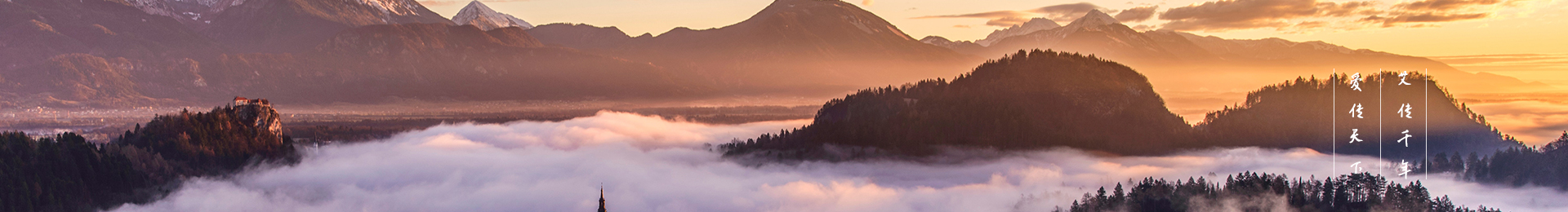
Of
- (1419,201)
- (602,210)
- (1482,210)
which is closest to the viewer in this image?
(602,210)

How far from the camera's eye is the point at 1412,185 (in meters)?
196

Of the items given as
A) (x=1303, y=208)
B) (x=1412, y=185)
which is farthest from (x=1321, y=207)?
(x=1412, y=185)

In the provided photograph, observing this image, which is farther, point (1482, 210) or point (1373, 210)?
point (1373, 210)

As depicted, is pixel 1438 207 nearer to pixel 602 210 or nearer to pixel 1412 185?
pixel 1412 185

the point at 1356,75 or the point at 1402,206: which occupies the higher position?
the point at 1356,75

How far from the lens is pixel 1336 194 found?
199 meters

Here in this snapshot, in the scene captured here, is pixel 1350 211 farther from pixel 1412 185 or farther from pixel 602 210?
pixel 602 210

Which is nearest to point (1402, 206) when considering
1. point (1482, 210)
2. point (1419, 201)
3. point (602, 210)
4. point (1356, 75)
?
point (1419, 201)

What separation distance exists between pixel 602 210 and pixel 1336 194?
164291 millimetres

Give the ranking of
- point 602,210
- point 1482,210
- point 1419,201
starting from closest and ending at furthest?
point 602,210, point 1482,210, point 1419,201

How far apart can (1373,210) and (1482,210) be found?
728 inches

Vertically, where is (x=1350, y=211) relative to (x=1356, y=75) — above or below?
below

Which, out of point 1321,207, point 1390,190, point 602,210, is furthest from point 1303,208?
point 602,210

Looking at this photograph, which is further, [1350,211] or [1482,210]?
[1350,211]
